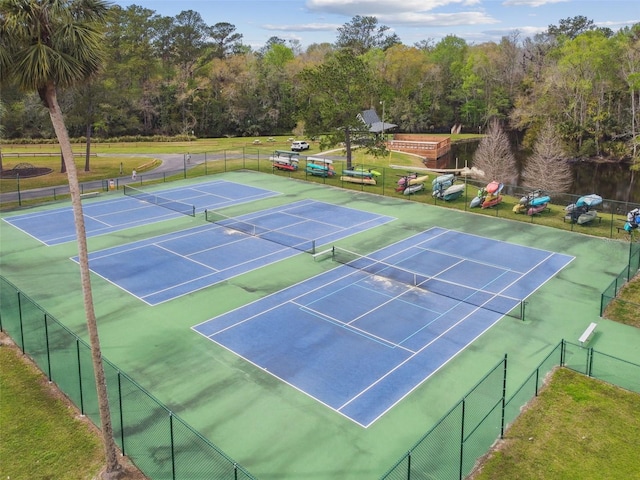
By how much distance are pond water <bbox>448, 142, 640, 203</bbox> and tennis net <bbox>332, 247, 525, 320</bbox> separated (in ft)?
111

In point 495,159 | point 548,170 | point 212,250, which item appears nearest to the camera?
point 212,250

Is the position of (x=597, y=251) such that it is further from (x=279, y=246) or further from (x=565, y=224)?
(x=279, y=246)

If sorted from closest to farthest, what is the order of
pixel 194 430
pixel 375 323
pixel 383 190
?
1. pixel 194 430
2. pixel 375 323
3. pixel 383 190

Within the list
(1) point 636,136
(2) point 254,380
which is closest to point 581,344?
(2) point 254,380

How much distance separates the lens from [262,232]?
113 ft

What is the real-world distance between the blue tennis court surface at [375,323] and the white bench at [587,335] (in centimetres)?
319

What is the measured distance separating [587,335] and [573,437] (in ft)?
20.9

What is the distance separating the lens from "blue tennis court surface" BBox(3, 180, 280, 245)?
35.0 m

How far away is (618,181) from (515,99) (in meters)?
41.9

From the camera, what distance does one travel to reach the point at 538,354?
66.7ft

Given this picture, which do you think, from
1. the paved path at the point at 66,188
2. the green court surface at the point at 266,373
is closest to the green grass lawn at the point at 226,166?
the paved path at the point at 66,188

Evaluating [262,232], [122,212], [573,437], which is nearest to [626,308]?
[573,437]

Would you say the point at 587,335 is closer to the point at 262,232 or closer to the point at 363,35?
the point at 262,232

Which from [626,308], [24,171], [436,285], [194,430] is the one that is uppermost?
[24,171]
